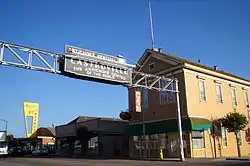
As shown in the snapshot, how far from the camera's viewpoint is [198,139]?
105 feet

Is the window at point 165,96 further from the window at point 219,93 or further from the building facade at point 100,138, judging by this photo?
the building facade at point 100,138

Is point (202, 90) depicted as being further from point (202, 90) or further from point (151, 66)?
point (151, 66)

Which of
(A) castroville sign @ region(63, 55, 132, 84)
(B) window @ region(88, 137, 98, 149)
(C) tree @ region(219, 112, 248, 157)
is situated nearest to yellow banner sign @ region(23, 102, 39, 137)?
(B) window @ region(88, 137, 98, 149)

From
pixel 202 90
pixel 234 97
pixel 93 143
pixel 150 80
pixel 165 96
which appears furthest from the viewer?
pixel 93 143

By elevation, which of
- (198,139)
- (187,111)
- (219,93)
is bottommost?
(198,139)

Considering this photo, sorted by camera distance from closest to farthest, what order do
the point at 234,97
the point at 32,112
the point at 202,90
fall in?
the point at 202,90 < the point at 234,97 < the point at 32,112

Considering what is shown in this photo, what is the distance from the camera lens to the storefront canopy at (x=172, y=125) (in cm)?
3096

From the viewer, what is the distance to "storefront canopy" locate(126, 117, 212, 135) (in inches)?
1219

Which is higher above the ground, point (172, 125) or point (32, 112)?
point (32, 112)

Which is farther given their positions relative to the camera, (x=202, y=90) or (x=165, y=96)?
(x=202, y=90)

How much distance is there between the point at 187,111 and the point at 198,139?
9.83 feet

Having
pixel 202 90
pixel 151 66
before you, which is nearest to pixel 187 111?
pixel 202 90

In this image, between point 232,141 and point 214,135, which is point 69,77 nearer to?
point 214,135

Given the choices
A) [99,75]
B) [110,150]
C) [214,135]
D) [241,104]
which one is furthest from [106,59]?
[110,150]
